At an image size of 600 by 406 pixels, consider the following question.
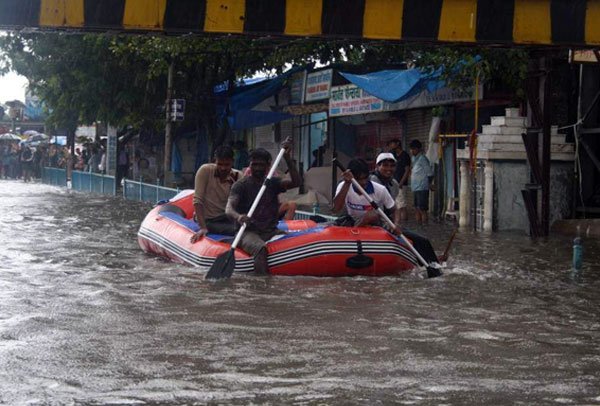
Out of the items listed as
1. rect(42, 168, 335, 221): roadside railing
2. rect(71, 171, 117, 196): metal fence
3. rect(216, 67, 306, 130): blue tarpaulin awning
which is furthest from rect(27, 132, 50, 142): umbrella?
rect(216, 67, 306, 130): blue tarpaulin awning

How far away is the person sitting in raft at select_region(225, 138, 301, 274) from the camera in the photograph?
12211 millimetres

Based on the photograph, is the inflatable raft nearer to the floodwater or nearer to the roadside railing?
the floodwater

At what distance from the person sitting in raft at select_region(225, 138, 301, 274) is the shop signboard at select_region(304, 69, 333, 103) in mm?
12069

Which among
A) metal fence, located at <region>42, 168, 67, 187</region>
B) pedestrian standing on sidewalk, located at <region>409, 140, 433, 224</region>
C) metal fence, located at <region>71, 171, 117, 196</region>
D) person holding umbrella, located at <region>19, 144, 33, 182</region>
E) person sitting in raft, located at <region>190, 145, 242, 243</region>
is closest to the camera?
person sitting in raft, located at <region>190, 145, 242, 243</region>

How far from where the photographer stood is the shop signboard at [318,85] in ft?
80.5

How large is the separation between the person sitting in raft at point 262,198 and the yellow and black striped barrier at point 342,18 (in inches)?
60.1

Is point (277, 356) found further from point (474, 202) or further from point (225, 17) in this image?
point (474, 202)

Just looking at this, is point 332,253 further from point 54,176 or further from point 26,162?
point 26,162

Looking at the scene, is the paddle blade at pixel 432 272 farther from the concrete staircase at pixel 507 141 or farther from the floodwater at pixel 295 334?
the concrete staircase at pixel 507 141

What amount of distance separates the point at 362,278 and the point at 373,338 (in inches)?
138

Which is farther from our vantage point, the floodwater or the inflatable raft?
the inflatable raft

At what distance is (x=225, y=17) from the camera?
11.1 metres

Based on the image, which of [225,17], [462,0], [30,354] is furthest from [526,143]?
[30,354]

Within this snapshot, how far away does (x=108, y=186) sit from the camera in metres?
31.5
